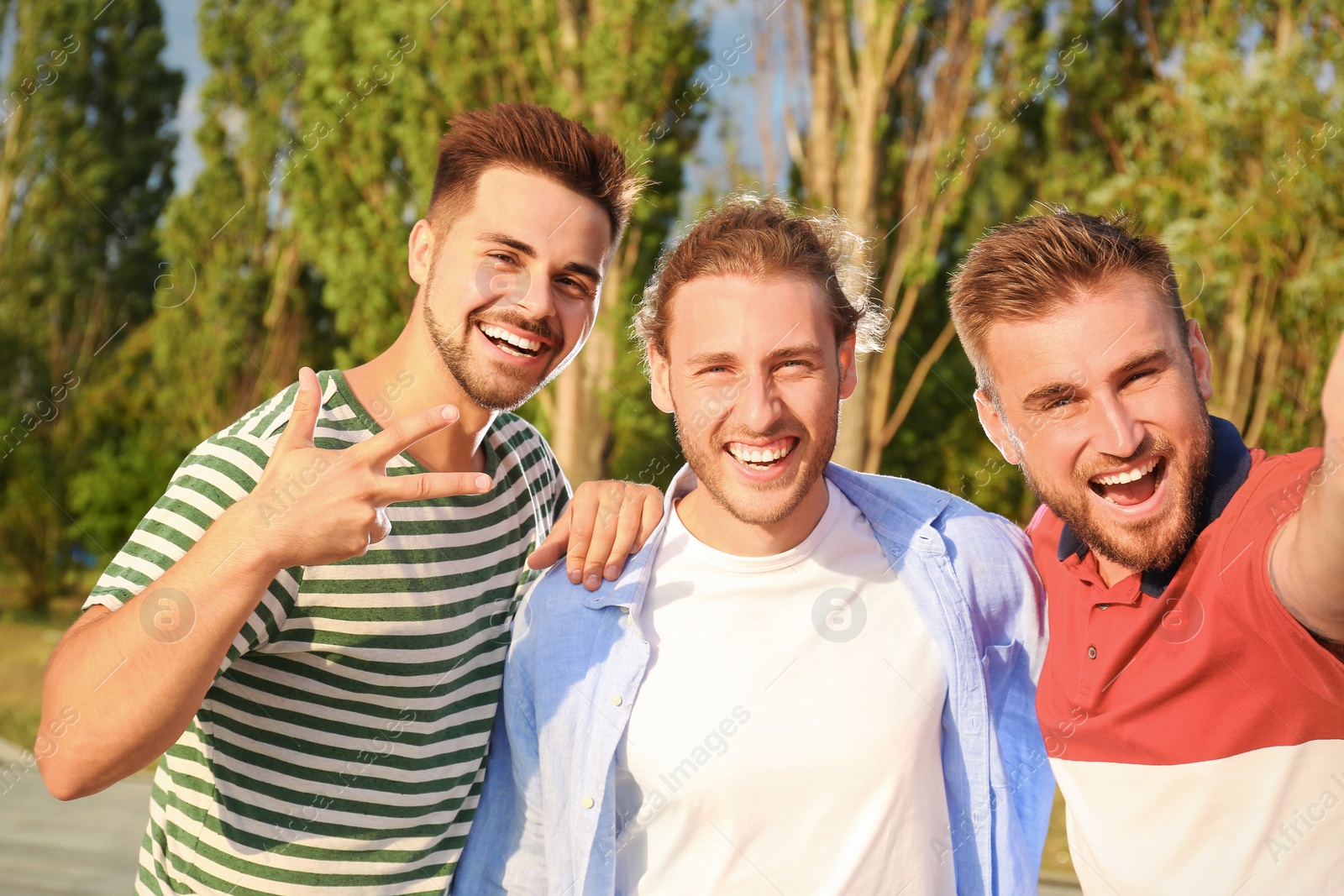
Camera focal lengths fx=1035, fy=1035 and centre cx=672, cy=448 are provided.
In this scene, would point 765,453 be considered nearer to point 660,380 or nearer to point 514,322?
point 660,380

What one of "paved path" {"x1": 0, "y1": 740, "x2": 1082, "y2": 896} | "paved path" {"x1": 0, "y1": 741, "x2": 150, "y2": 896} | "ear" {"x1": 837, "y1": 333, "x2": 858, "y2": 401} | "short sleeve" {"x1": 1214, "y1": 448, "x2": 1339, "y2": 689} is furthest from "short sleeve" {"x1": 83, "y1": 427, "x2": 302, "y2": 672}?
"paved path" {"x1": 0, "y1": 741, "x2": 150, "y2": 896}

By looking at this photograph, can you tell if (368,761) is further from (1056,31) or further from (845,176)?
(1056,31)

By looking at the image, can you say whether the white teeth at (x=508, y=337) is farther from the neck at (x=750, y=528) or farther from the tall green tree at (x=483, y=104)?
the tall green tree at (x=483, y=104)

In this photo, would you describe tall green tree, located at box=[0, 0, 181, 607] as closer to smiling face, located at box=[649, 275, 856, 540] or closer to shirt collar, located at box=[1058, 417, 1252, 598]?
smiling face, located at box=[649, 275, 856, 540]

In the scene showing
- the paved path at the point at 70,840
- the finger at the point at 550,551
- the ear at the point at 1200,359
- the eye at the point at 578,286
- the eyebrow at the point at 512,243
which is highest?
the eyebrow at the point at 512,243

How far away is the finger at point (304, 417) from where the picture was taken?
179cm

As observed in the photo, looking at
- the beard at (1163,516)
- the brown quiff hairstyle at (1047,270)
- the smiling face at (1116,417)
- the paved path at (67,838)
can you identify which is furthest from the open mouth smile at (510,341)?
the paved path at (67,838)

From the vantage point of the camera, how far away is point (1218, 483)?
1.88 m

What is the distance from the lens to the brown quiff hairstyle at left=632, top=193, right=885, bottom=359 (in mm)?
2455

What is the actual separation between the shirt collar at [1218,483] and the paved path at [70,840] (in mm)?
3512

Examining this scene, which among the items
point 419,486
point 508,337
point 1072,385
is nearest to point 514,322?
point 508,337

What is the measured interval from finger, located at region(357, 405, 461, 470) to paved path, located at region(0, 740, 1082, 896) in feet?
12.9

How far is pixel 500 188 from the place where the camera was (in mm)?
2543

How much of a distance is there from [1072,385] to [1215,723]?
25.4 inches
